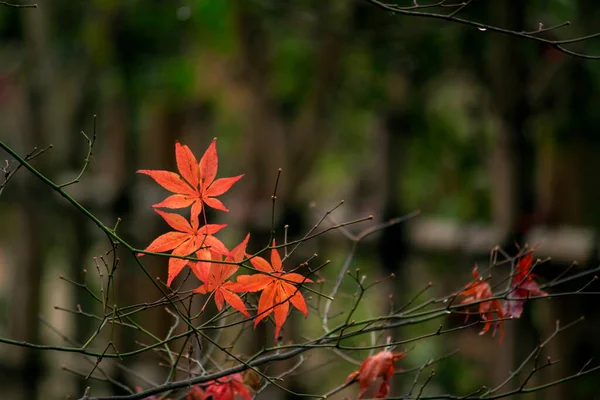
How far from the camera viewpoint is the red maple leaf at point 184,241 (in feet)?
2.96

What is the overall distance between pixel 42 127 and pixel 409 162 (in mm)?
1964

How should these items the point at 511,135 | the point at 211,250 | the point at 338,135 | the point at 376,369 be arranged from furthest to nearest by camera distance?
1. the point at 338,135
2. the point at 511,135
3. the point at 376,369
4. the point at 211,250

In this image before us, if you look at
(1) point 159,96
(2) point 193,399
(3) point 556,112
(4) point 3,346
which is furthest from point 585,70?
(4) point 3,346

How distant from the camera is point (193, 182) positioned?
3.03 feet

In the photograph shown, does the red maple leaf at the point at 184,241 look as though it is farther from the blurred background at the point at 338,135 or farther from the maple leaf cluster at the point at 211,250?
the blurred background at the point at 338,135

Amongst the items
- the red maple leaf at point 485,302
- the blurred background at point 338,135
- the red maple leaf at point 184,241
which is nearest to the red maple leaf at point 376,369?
the red maple leaf at point 485,302

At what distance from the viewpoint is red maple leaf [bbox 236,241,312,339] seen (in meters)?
0.90

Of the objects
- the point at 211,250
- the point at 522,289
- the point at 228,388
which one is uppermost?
the point at 211,250

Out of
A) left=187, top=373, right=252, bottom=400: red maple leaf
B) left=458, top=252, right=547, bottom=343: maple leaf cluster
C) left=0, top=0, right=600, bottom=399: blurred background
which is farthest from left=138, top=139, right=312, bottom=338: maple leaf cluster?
left=0, top=0, right=600, bottom=399: blurred background

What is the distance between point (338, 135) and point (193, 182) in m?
4.15

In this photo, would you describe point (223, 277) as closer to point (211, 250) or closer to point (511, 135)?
point (211, 250)

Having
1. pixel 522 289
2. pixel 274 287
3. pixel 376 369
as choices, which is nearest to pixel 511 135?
pixel 522 289

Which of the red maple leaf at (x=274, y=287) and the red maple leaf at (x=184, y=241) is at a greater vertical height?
the red maple leaf at (x=184, y=241)

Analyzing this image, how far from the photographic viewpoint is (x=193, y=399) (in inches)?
44.1
